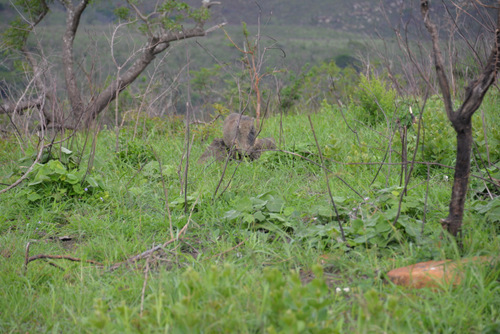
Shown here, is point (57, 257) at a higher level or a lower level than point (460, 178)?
lower

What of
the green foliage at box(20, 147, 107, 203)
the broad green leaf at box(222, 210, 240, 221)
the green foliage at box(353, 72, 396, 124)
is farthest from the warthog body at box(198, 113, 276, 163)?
the green foliage at box(353, 72, 396, 124)

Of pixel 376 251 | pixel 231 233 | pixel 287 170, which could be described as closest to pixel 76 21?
pixel 287 170

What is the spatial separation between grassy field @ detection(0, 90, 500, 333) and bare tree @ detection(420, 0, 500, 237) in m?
0.09

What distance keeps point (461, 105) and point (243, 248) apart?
1412 mm

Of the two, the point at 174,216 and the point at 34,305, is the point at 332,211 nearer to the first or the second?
the point at 174,216

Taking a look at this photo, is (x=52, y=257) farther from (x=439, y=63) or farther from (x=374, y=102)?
(x=374, y=102)

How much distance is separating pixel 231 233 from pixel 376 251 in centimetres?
→ 92

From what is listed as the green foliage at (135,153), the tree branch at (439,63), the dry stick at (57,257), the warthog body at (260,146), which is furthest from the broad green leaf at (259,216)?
the green foliage at (135,153)

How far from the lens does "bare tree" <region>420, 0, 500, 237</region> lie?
191 centimetres

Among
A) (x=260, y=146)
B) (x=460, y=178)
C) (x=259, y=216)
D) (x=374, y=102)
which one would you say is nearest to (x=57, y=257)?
(x=259, y=216)

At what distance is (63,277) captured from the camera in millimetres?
2305

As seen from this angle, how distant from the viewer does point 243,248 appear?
248cm

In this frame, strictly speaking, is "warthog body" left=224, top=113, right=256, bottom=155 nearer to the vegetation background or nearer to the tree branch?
the vegetation background

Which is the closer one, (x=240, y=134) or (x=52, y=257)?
(x=52, y=257)
